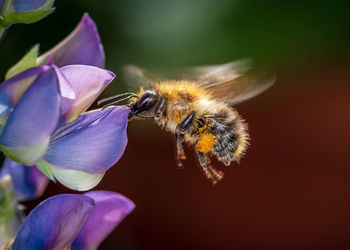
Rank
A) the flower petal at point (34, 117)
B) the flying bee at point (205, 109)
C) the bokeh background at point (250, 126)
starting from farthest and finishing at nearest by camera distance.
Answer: the bokeh background at point (250, 126), the flying bee at point (205, 109), the flower petal at point (34, 117)

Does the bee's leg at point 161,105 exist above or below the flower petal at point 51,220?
above

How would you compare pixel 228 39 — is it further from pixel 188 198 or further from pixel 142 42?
pixel 188 198

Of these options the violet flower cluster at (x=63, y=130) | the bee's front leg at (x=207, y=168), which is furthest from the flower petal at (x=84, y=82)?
the bee's front leg at (x=207, y=168)

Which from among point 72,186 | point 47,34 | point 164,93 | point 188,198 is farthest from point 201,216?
point 72,186

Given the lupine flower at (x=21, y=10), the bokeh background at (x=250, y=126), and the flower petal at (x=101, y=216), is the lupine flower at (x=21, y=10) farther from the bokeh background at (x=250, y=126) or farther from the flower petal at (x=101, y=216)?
the bokeh background at (x=250, y=126)

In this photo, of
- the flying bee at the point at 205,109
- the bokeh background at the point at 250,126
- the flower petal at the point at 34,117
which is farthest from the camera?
the bokeh background at the point at 250,126

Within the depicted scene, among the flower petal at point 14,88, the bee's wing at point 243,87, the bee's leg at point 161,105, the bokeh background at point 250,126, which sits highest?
the bee's wing at point 243,87

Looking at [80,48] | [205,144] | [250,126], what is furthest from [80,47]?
[250,126]

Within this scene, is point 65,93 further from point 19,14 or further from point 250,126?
point 250,126
